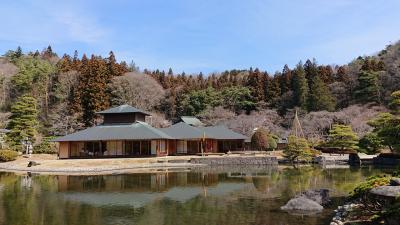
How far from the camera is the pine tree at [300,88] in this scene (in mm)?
47688

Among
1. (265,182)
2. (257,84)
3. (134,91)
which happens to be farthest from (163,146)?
(257,84)

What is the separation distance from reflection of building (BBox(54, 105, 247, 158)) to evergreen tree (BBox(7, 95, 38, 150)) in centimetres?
426

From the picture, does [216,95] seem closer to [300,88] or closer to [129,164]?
[300,88]

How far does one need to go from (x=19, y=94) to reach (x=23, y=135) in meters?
15.6

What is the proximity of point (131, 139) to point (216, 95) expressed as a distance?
23164mm

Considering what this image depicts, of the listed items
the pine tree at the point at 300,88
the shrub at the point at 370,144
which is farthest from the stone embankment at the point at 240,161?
the pine tree at the point at 300,88

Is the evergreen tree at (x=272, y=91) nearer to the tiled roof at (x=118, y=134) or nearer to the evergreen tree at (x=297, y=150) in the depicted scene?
the evergreen tree at (x=297, y=150)

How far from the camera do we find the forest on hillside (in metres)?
43.8

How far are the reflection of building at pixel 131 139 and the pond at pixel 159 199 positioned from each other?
35.6 ft

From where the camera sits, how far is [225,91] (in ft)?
172

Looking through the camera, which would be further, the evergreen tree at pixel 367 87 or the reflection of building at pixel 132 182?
the evergreen tree at pixel 367 87

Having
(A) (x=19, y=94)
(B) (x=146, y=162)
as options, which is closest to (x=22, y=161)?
(B) (x=146, y=162)

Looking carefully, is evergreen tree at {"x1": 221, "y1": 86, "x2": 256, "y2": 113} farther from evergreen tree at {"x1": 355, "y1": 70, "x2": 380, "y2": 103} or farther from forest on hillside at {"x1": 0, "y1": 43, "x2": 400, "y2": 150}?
evergreen tree at {"x1": 355, "y1": 70, "x2": 380, "y2": 103}

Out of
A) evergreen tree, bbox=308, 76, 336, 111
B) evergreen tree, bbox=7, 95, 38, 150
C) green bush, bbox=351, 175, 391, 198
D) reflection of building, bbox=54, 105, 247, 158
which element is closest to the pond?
green bush, bbox=351, 175, 391, 198
